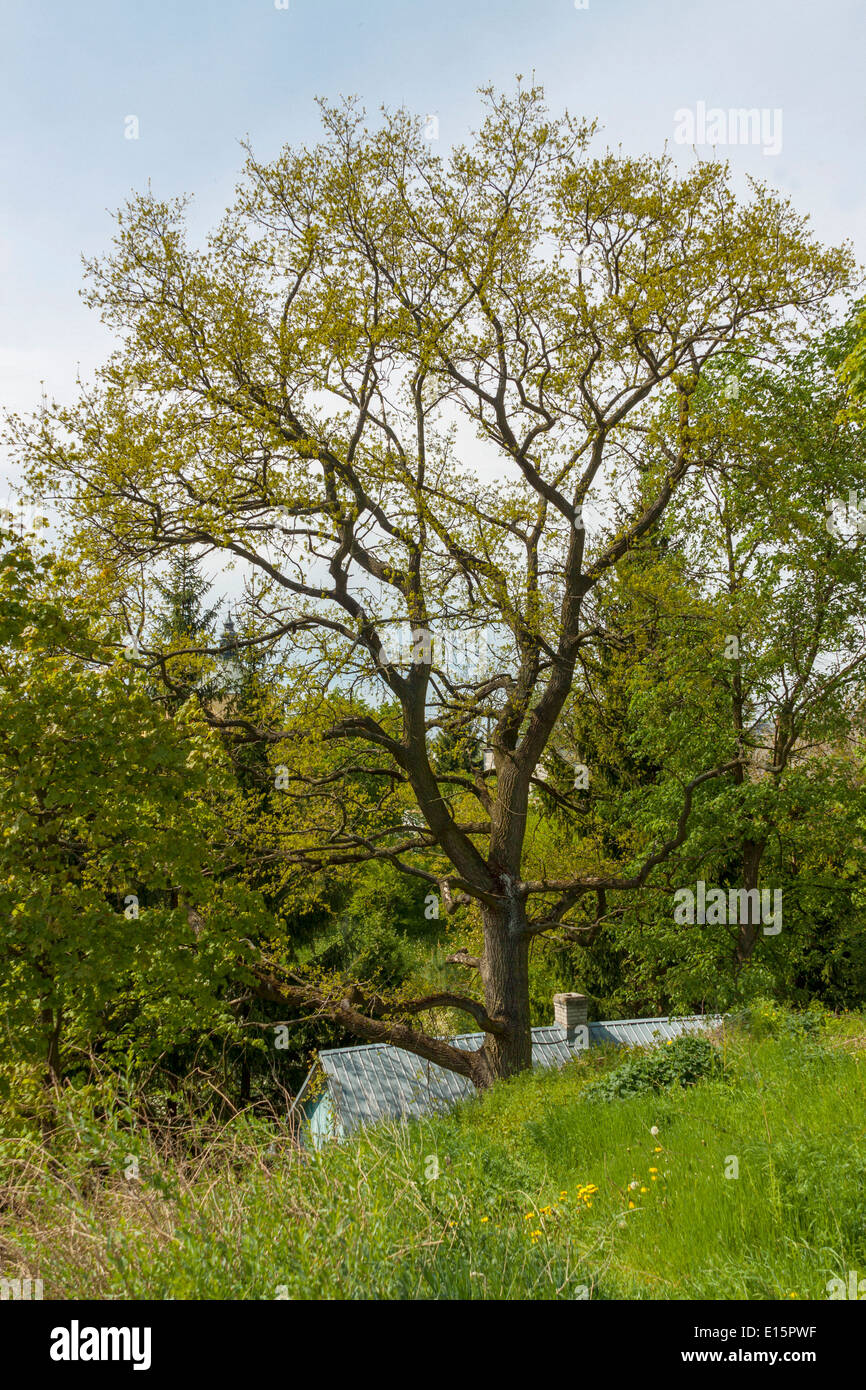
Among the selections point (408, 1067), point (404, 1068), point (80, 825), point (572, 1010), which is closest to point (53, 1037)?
point (80, 825)

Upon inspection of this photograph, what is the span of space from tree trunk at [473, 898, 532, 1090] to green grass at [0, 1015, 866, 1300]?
604 cm

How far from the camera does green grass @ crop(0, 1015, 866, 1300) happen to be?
3869 millimetres

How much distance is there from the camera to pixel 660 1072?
8.52m

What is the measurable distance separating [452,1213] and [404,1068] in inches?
557

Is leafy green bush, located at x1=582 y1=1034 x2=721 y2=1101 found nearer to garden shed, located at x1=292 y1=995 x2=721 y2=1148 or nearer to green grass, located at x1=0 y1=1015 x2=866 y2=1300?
green grass, located at x1=0 y1=1015 x2=866 y2=1300

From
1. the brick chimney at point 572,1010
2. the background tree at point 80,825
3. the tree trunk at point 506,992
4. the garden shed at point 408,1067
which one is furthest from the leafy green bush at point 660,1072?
the brick chimney at point 572,1010

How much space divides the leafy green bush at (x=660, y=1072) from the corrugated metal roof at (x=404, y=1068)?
5.90m

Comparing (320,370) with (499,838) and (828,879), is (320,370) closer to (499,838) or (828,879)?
(499,838)

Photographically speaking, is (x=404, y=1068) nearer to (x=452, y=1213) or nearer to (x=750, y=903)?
(x=750, y=903)

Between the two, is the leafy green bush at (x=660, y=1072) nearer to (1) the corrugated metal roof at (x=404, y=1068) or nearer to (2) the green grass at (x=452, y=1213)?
(2) the green grass at (x=452, y=1213)

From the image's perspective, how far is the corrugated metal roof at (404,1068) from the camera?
1569cm

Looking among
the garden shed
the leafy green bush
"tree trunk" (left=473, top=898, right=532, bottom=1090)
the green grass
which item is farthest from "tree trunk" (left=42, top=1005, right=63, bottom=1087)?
"tree trunk" (left=473, top=898, right=532, bottom=1090)
